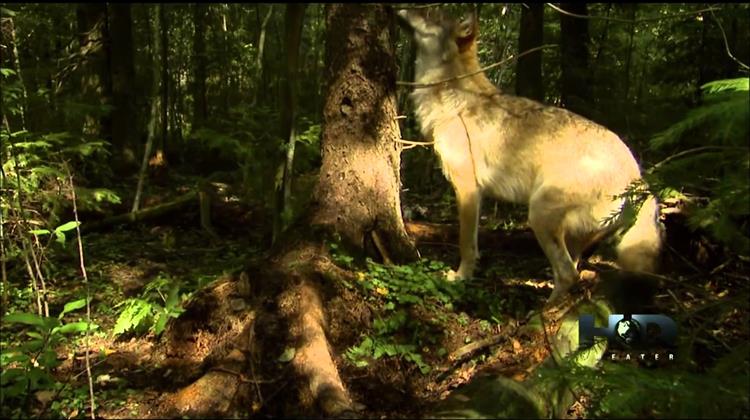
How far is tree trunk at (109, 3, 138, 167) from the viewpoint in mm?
12281

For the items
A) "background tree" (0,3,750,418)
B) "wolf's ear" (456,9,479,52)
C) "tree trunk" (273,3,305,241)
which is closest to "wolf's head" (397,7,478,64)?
"wolf's ear" (456,9,479,52)

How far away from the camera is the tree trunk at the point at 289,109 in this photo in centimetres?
625

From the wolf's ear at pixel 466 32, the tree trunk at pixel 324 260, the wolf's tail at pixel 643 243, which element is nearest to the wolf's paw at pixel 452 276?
the tree trunk at pixel 324 260

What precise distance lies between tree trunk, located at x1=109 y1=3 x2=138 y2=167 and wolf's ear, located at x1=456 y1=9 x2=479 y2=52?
8.63 metres

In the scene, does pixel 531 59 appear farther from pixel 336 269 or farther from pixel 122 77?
pixel 122 77

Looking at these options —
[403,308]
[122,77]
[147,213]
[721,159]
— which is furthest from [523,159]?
[122,77]

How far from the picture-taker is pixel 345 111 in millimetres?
5336

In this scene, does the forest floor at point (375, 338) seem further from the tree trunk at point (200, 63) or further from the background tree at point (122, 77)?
the tree trunk at point (200, 63)

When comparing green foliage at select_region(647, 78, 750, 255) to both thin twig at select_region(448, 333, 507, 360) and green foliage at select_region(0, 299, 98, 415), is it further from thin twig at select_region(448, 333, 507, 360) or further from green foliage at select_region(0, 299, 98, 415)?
green foliage at select_region(0, 299, 98, 415)

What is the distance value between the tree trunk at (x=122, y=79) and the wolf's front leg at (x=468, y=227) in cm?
903

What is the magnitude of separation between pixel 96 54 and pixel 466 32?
29.9 feet

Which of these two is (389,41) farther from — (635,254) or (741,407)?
(741,407)

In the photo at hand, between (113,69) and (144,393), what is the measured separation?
33.5 ft

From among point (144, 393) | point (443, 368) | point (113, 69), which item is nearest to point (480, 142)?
point (443, 368)
